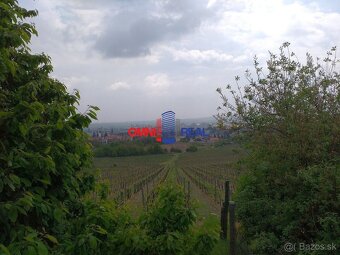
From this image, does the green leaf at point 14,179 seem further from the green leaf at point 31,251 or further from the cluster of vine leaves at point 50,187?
the green leaf at point 31,251

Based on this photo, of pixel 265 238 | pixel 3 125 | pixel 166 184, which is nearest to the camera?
pixel 3 125

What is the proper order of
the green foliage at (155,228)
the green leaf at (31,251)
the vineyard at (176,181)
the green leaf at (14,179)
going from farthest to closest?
the vineyard at (176,181)
the green foliage at (155,228)
the green leaf at (14,179)
the green leaf at (31,251)

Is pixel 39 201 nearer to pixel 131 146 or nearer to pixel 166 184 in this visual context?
pixel 166 184

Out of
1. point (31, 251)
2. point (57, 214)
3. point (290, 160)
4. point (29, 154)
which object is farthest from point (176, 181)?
point (31, 251)

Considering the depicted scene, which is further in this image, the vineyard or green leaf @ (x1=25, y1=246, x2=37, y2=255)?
the vineyard

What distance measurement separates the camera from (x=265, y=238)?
579cm

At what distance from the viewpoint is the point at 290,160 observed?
6.08m

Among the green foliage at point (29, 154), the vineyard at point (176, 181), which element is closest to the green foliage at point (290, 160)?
the vineyard at point (176, 181)

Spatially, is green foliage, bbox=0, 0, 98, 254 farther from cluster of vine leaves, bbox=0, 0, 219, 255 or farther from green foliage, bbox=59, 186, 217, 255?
green foliage, bbox=59, 186, 217, 255

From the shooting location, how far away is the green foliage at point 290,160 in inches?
208

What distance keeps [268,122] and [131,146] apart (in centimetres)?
8296

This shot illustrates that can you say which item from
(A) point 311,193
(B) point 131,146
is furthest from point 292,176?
(B) point 131,146

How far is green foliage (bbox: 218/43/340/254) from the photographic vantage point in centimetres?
528

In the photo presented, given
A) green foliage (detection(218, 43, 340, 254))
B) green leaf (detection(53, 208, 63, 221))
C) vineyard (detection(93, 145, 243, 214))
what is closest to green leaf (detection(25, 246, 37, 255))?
green leaf (detection(53, 208, 63, 221))
